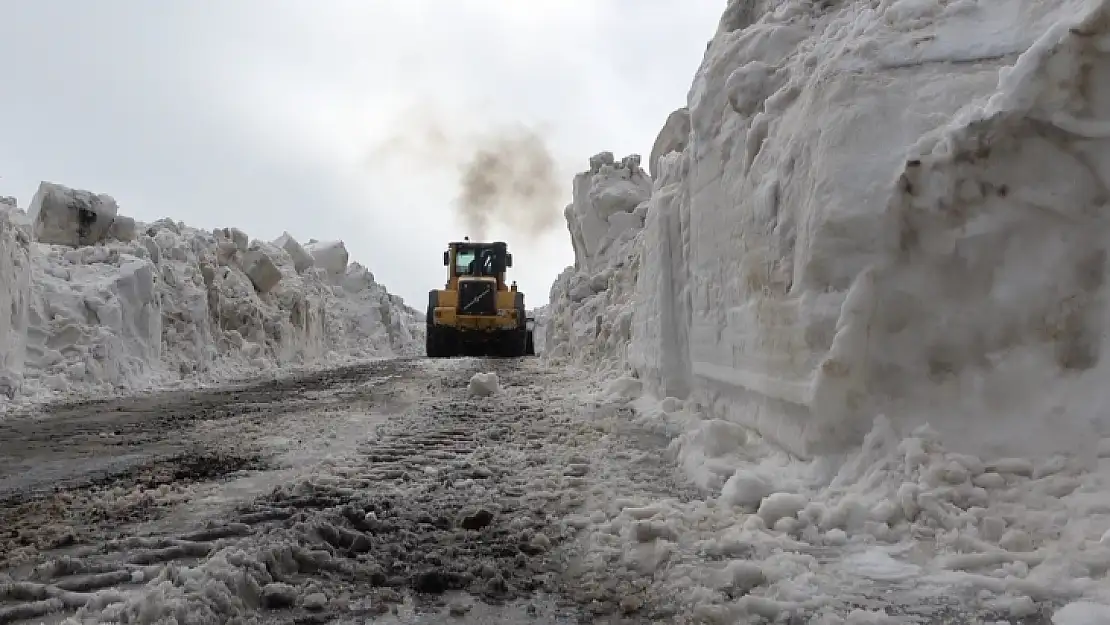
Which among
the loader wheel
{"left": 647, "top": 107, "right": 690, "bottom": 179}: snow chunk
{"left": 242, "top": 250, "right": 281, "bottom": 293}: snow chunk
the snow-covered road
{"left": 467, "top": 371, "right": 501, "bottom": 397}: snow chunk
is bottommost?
the snow-covered road

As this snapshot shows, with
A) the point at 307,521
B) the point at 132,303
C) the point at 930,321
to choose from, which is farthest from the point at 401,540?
the point at 132,303

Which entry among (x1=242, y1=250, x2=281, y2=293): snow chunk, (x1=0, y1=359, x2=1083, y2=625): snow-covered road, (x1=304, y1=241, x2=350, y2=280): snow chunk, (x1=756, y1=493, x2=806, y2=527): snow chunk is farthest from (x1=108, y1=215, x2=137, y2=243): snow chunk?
(x1=304, y1=241, x2=350, y2=280): snow chunk

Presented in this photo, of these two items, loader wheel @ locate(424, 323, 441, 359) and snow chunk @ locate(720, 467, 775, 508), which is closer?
snow chunk @ locate(720, 467, 775, 508)

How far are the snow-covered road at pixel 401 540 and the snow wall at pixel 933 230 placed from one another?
0.74 m

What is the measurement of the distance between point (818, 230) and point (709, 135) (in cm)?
215

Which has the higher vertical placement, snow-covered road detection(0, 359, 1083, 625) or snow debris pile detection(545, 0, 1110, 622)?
snow debris pile detection(545, 0, 1110, 622)

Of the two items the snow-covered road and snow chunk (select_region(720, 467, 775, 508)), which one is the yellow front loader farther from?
snow chunk (select_region(720, 467, 775, 508))

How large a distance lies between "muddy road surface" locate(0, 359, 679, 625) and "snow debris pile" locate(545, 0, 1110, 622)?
18.7 inches

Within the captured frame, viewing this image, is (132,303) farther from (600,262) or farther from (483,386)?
(600,262)

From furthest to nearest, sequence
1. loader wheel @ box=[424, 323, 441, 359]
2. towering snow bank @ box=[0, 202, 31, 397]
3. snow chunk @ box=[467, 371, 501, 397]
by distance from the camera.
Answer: loader wheel @ box=[424, 323, 441, 359] → towering snow bank @ box=[0, 202, 31, 397] → snow chunk @ box=[467, 371, 501, 397]

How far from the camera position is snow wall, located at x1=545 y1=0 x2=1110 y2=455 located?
239cm

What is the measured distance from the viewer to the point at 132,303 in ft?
33.0

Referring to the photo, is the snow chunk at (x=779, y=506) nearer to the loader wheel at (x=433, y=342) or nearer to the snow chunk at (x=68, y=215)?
the snow chunk at (x=68, y=215)

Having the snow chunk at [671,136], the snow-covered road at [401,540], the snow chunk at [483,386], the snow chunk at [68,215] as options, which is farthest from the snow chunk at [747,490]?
the snow chunk at [68,215]
